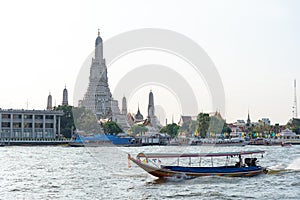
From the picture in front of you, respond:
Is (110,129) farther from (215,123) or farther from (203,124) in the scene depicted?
(215,123)

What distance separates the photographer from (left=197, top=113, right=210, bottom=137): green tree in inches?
6978

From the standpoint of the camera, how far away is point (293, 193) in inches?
1510

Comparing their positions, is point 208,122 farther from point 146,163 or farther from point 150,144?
point 146,163

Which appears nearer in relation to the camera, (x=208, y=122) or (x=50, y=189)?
(x=50, y=189)

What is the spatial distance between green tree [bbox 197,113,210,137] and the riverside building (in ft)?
165

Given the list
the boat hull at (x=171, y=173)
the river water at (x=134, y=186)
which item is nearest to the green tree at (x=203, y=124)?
the river water at (x=134, y=186)

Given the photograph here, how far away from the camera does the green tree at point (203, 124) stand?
177 metres

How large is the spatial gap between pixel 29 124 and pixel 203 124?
61431 millimetres

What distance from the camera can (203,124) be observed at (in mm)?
178250

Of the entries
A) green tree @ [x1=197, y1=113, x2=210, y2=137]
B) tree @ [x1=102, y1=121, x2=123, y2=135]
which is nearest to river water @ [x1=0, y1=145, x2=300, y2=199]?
tree @ [x1=102, y1=121, x2=123, y2=135]

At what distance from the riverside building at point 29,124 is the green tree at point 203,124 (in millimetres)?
50220

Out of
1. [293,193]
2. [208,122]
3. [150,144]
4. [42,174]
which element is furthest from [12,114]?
[293,193]

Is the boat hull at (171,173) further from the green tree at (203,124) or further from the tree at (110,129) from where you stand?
the green tree at (203,124)

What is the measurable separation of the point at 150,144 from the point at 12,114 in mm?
45842
